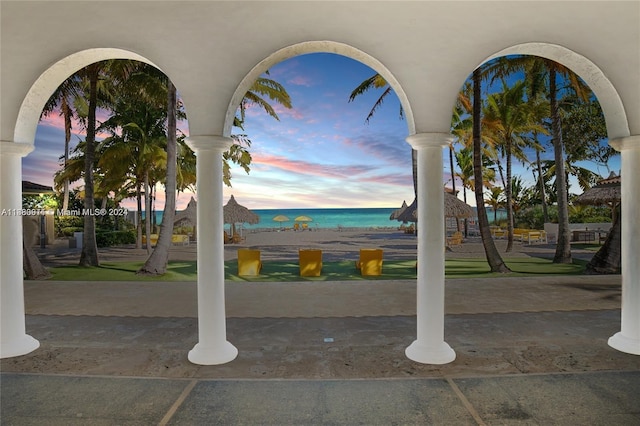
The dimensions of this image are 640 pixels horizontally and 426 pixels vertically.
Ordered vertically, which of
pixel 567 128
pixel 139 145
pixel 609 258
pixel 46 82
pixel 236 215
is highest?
pixel 567 128

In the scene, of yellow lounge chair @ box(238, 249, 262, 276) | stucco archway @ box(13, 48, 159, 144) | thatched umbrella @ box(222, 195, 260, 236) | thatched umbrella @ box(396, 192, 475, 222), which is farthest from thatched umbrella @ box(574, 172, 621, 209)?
stucco archway @ box(13, 48, 159, 144)

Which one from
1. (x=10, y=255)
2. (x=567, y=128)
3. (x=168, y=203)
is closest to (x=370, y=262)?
(x=168, y=203)

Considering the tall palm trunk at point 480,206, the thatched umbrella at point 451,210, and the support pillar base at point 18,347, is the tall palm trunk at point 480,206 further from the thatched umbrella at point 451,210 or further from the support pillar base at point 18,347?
the support pillar base at point 18,347

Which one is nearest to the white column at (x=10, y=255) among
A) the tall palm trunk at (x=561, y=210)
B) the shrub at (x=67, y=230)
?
the tall palm trunk at (x=561, y=210)

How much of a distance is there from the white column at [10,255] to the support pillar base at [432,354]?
17.2ft

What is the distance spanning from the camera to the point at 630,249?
17.0 ft

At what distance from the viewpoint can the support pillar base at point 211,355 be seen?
4.75m

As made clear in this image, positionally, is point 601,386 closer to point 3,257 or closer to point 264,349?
point 264,349

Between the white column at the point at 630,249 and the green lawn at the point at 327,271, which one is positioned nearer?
the white column at the point at 630,249

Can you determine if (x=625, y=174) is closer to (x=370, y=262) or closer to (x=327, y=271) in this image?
(x=370, y=262)

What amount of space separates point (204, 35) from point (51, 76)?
228 cm

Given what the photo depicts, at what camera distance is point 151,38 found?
4633mm

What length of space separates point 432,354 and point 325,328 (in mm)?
1995

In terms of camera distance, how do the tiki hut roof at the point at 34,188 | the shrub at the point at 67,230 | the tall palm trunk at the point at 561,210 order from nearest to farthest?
the tall palm trunk at the point at 561,210, the tiki hut roof at the point at 34,188, the shrub at the point at 67,230
